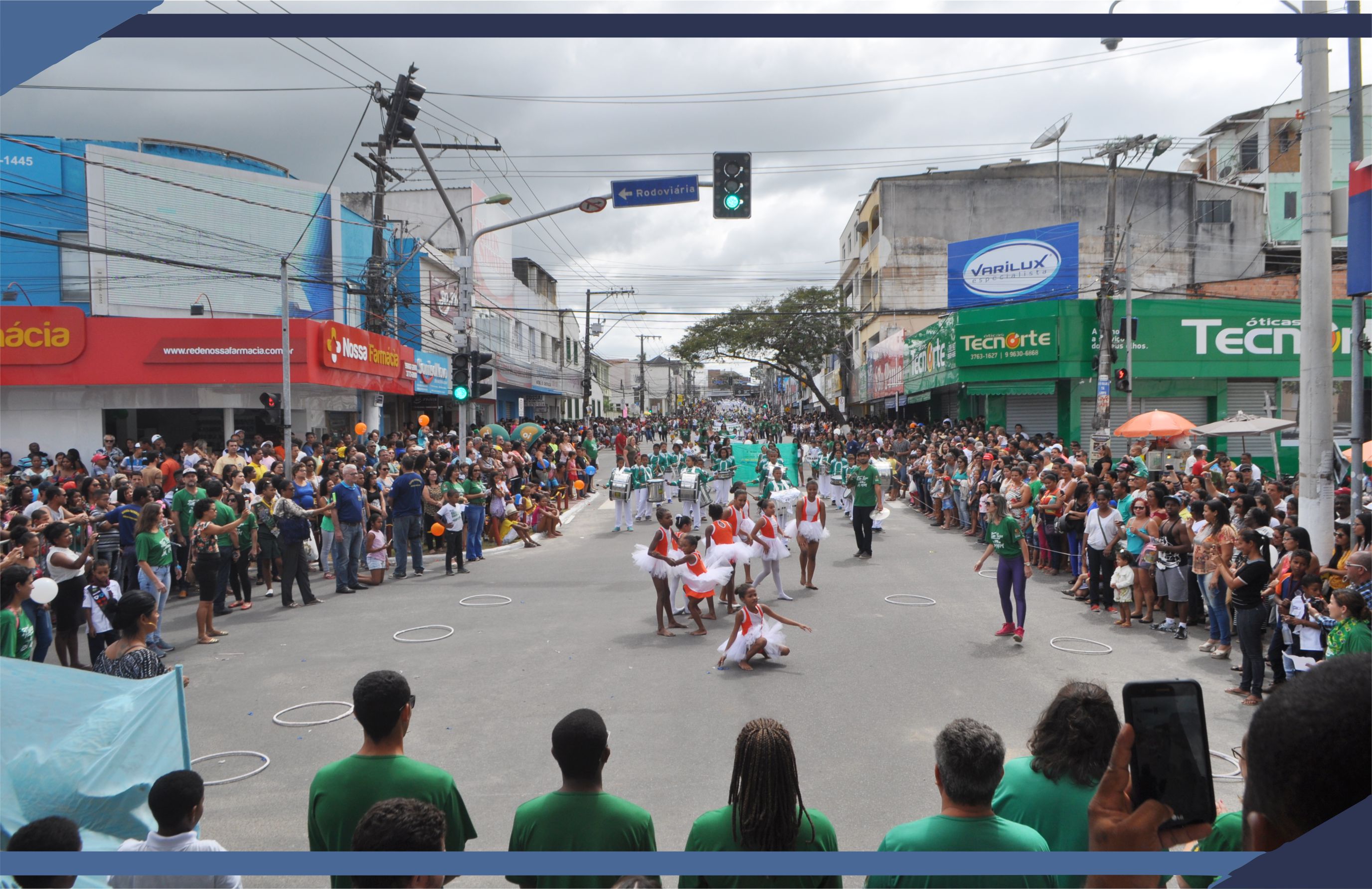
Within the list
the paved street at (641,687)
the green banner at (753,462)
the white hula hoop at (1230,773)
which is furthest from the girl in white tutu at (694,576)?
the green banner at (753,462)

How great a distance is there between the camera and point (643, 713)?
7621 mm

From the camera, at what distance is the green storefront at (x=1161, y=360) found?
27594 millimetres

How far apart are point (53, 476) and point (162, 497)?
4.76 meters

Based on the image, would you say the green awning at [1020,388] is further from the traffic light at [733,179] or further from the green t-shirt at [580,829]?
the green t-shirt at [580,829]

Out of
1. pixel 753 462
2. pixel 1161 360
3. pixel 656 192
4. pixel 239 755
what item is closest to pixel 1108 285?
pixel 1161 360

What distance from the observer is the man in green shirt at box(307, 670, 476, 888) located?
3561 millimetres

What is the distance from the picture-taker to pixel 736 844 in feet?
10.2

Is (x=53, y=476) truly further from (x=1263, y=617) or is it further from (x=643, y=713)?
(x=1263, y=617)

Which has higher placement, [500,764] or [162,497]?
[162,497]

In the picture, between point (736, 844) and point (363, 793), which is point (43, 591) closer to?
point (363, 793)

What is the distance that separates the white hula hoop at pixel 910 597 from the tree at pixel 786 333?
127ft

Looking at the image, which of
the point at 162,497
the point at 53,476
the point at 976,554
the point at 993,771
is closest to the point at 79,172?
the point at 53,476

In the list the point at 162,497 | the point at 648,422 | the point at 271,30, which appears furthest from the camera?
the point at 648,422

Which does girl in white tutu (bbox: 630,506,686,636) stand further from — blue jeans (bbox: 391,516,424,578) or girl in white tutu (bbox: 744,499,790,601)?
blue jeans (bbox: 391,516,424,578)
